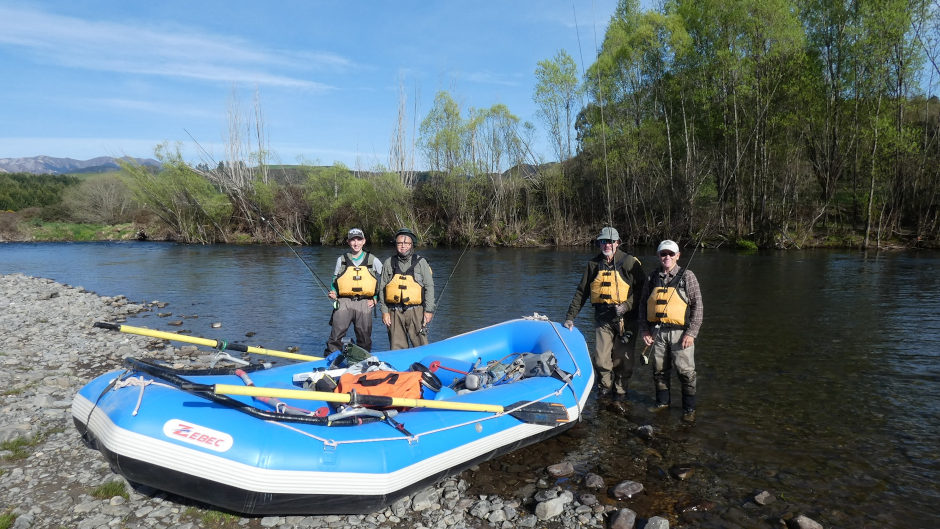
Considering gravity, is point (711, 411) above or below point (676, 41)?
below

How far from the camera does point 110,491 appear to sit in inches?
150

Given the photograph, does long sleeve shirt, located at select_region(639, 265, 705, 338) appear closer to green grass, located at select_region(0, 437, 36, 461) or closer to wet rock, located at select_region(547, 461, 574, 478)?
wet rock, located at select_region(547, 461, 574, 478)

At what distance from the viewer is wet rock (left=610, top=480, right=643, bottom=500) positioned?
13.5 feet

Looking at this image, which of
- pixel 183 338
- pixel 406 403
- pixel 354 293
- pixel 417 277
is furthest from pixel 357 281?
pixel 406 403

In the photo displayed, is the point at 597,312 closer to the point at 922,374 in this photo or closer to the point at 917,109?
the point at 922,374

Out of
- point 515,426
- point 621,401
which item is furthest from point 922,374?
point 515,426

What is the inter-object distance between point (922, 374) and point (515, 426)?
5.87m

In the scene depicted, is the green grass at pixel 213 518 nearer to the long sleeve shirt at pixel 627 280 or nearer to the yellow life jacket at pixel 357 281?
the yellow life jacket at pixel 357 281

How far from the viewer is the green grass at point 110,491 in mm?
3791

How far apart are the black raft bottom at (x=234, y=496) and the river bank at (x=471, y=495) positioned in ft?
0.50

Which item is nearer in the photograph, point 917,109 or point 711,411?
point 711,411

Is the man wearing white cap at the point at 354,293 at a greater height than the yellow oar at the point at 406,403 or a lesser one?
greater

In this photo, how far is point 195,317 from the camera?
441 inches

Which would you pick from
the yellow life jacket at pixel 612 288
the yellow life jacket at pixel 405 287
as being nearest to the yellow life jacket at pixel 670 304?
the yellow life jacket at pixel 612 288
